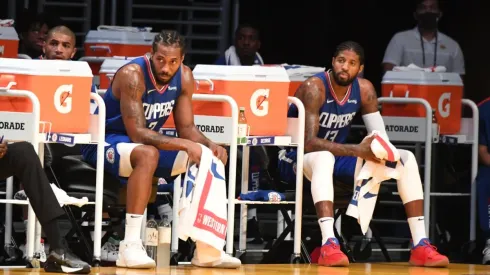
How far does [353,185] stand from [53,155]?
1.75 metres

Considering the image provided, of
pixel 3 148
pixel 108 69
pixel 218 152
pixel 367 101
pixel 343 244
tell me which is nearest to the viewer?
pixel 3 148

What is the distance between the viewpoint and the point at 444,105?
9828 millimetres

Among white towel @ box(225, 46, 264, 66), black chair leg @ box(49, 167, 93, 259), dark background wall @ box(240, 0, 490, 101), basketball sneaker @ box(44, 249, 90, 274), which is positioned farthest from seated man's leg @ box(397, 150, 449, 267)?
dark background wall @ box(240, 0, 490, 101)

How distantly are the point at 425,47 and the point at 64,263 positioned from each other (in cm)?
461

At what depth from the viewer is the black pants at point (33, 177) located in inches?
279

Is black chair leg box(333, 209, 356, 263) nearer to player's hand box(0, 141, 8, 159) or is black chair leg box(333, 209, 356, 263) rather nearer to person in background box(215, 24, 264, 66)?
person in background box(215, 24, 264, 66)

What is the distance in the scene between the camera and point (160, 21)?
12.7 metres

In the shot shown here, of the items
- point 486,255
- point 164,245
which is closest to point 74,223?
point 164,245

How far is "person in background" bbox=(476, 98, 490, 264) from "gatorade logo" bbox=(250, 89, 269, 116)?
200cm

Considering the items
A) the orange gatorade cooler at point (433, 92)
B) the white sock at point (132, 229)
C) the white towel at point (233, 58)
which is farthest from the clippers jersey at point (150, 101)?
the white towel at point (233, 58)

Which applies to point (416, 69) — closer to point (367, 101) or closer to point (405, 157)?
point (367, 101)

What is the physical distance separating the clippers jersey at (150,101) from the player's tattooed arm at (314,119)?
908 mm

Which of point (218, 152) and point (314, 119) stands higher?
point (314, 119)

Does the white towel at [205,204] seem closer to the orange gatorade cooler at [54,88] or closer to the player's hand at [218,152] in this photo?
the player's hand at [218,152]
